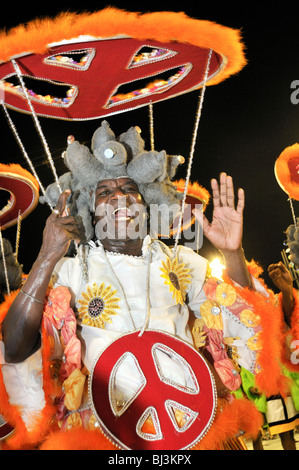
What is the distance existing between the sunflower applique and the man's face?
38 cm

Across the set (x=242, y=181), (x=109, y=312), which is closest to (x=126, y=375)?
(x=109, y=312)

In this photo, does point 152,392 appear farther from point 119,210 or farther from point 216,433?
point 119,210

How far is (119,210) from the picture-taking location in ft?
8.59

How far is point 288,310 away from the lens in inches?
129

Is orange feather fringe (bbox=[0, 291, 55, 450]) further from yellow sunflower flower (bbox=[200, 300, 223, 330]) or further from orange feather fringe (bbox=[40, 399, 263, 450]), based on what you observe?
Result: yellow sunflower flower (bbox=[200, 300, 223, 330])

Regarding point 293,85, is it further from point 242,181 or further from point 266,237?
point 266,237

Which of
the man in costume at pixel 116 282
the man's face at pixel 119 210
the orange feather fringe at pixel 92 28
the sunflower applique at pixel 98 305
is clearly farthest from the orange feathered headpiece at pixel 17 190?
the orange feather fringe at pixel 92 28

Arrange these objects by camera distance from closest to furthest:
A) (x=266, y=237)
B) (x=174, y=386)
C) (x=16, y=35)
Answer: (x=16, y=35) < (x=174, y=386) < (x=266, y=237)

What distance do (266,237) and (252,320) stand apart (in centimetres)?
649

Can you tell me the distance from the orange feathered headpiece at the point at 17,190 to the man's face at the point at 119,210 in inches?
66.0

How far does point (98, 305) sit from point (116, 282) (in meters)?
0.18

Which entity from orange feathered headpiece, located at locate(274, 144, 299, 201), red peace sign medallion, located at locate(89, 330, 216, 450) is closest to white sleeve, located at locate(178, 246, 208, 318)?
red peace sign medallion, located at locate(89, 330, 216, 450)

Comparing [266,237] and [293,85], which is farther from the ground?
[293,85]

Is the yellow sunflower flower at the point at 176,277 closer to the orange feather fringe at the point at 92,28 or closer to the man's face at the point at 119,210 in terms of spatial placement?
the man's face at the point at 119,210
